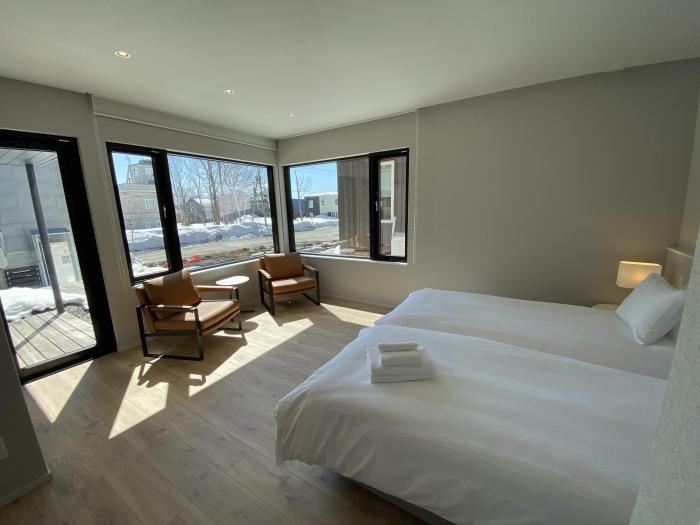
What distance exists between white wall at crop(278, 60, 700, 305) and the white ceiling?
28cm

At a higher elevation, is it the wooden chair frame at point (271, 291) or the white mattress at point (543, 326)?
the white mattress at point (543, 326)

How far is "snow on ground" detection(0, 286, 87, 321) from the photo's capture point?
2534mm

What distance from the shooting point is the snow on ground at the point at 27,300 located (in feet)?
8.31

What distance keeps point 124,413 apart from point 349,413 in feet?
6.44

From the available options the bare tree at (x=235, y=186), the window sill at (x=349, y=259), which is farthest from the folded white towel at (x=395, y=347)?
the bare tree at (x=235, y=186)

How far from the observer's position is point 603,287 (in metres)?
2.83

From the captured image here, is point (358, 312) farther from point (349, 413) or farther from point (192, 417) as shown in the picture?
point (349, 413)

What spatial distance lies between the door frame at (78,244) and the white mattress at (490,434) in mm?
2777

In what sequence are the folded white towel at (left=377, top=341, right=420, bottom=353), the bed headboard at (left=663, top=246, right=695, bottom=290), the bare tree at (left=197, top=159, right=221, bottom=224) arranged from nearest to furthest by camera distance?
the folded white towel at (left=377, top=341, right=420, bottom=353), the bed headboard at (left=663, top=246, right=695, bottom=290), the bare tree at (left=197, top=159, right=221, bottom=224)

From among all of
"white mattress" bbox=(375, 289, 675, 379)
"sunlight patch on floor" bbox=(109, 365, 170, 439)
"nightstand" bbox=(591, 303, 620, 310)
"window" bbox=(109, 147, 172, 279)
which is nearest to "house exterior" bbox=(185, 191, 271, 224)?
"window" bbox=(109, 147, 172, 279)

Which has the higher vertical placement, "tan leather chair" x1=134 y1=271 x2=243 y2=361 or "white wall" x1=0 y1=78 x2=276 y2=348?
"white wall" x1=0 y1=78 x2=276 y2=348

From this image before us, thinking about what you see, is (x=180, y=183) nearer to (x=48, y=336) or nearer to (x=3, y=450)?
(x=48, y=336)

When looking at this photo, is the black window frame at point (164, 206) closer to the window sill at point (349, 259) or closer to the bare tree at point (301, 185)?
the bare tree at point (301, 185)

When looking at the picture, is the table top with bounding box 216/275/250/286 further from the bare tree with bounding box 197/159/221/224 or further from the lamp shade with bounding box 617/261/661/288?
the lamp shade with bounding box 617/261/661/288
